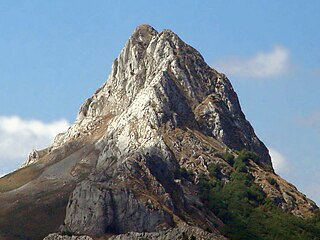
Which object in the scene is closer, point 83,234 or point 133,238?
point 133,238

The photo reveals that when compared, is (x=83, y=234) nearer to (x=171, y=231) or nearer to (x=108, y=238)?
(x=108, y=238)

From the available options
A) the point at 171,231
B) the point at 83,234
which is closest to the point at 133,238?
the point at 171,231

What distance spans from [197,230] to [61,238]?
26.8m

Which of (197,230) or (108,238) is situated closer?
(197,230)

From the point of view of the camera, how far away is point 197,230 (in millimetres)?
181125

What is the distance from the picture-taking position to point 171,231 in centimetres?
18112

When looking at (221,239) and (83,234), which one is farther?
(83,234)

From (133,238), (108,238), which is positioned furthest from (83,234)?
(133,238)

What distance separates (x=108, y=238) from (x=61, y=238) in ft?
36.7

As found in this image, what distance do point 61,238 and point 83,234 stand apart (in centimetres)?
956

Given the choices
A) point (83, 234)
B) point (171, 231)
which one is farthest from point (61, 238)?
point (171, 231)

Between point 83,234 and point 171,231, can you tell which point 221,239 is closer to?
point 171,231

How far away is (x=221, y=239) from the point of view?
182750 millimetres

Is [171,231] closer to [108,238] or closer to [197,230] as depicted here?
[197,230]
